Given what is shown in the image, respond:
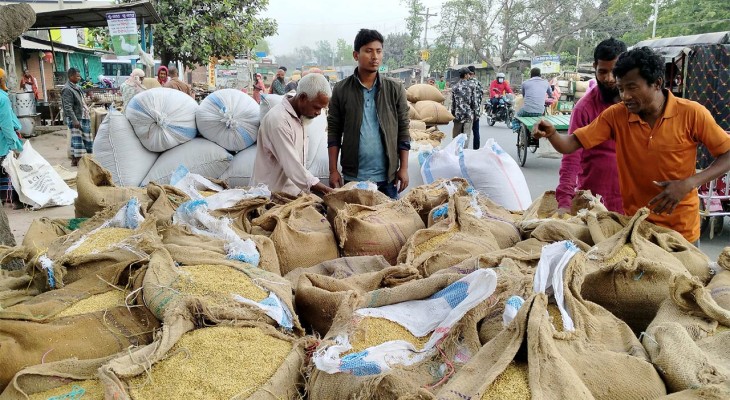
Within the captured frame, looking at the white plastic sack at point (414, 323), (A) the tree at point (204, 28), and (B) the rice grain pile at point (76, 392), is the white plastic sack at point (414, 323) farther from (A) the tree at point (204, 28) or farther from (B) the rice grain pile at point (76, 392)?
(A) the tree at point (204, 28)

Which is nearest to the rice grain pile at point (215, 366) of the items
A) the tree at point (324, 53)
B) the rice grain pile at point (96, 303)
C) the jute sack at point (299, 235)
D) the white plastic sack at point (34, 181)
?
the rice grain pile at point (96, 303)

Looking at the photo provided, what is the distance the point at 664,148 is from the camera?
7.47 feet

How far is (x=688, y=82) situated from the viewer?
256 inches

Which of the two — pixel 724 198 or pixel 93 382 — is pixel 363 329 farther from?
pixel 724 198

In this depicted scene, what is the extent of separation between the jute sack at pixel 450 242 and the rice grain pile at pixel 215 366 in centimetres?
71

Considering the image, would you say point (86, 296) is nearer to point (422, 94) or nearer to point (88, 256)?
point (88, 256)

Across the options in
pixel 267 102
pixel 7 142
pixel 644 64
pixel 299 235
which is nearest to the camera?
pixel 644 64

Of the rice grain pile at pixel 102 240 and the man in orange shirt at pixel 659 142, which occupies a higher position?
the man in orange shirt at pixel 659 142

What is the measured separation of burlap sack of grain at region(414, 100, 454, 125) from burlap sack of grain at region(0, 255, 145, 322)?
9.13 m

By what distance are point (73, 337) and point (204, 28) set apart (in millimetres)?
14909


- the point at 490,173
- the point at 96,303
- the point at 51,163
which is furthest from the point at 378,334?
the point at 51,163

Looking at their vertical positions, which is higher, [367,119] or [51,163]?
[367,119]

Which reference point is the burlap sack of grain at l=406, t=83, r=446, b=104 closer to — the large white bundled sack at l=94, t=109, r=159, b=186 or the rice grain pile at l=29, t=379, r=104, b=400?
the large white bundled sack at l=94, t=109, r=159, b=186

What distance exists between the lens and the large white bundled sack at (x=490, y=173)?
11.7 feet
